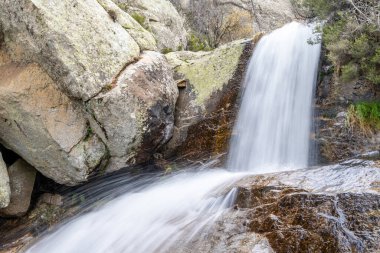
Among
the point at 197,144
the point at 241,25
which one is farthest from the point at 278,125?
the point at 241,25

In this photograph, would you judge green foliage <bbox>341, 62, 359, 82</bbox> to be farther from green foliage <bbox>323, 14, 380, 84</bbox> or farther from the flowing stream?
the flowing stream

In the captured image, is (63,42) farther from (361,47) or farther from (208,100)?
(361,47)

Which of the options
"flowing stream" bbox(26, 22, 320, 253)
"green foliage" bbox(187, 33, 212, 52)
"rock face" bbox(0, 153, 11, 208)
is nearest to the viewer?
"flowing stream" bbox(26, 22, 320, 253)

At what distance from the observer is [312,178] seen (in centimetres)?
577

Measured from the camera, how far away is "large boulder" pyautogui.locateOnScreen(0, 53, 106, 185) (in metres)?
7.24

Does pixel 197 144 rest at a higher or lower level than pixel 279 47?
lower

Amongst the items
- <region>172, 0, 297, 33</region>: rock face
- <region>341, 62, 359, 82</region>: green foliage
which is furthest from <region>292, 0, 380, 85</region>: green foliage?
<region>172, 0, 297, 33</region>: rock face

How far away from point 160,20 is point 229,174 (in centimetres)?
786

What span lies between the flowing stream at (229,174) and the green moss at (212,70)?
0.53 m

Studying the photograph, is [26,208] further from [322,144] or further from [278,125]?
[322,144]

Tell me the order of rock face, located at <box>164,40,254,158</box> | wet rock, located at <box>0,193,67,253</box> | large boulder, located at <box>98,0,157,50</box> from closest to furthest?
wet rock, located at <box>0,193,67,253</box>, rock face, located at <box>164,40,254,158</box>, large boulder, located at <box>98,0,157,50</box>

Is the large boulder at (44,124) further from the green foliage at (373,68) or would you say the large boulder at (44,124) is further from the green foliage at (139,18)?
A: the green foliage at (373,68)

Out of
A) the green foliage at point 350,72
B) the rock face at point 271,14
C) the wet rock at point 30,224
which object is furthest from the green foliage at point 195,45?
the wet rock at point 30,224

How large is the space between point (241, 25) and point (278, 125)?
453 inches
